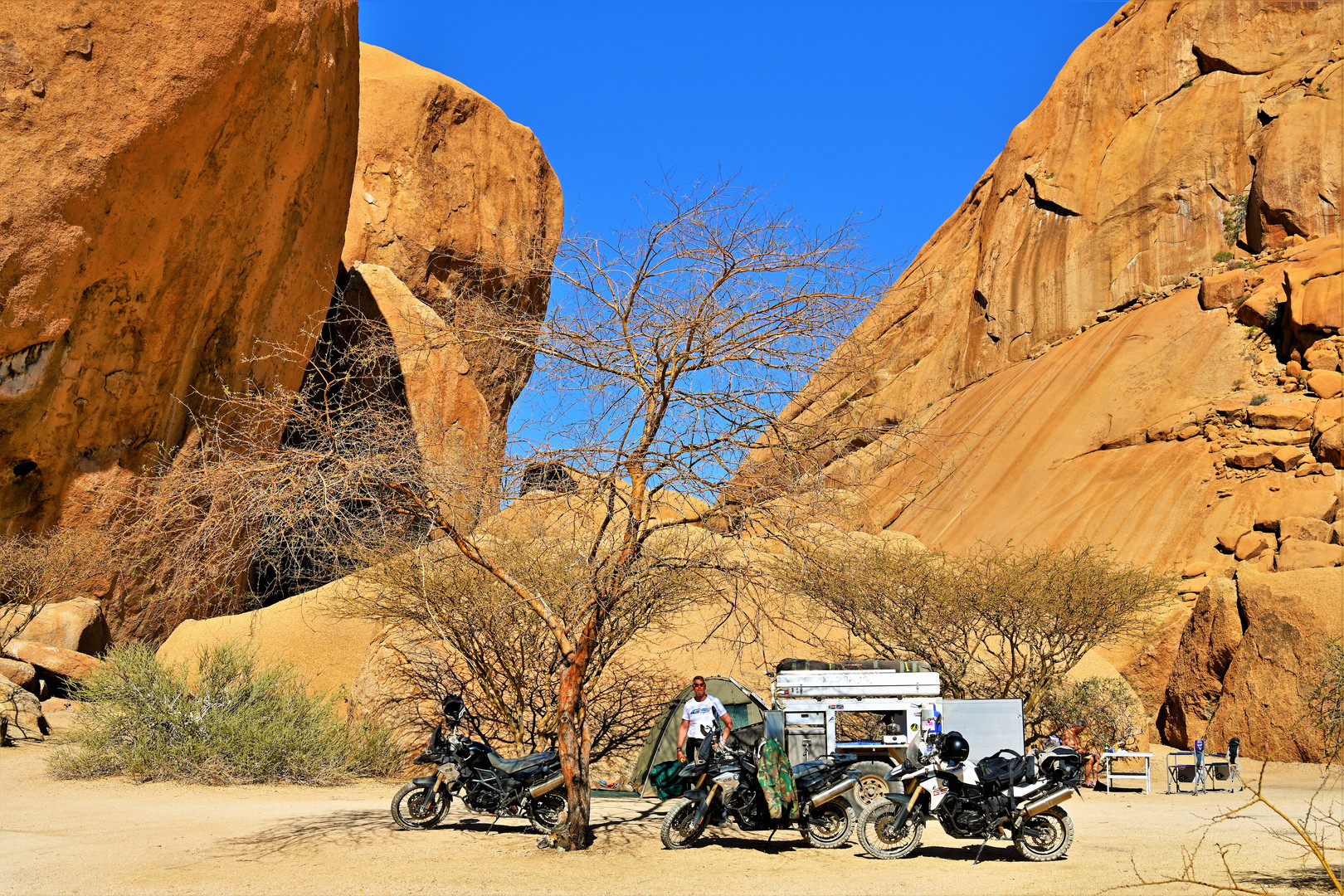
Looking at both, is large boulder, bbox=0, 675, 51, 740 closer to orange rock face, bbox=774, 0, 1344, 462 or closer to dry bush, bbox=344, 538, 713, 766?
dry bush, bbox=344, 538, 713, 766

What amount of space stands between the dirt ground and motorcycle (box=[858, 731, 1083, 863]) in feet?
0.71

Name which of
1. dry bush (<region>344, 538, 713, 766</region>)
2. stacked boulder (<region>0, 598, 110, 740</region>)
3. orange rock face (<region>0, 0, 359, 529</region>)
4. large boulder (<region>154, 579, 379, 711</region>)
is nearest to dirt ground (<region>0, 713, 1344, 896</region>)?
dry bush (<region>344, 538, 713, 766</region>)

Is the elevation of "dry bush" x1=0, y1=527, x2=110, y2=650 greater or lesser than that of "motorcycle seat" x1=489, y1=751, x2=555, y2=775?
greater

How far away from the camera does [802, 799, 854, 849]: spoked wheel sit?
977 cm

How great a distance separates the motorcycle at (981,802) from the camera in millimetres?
9227

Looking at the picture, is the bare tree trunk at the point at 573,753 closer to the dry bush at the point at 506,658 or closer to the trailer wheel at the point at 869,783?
the trailer wheel at the point at 869,783

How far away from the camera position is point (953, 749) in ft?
30.5

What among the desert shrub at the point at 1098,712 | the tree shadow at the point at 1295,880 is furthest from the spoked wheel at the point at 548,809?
the desert shrub at the point at 1098,712

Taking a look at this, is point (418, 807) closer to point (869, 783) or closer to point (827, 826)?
point (827, 826)

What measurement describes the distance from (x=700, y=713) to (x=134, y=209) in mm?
16214

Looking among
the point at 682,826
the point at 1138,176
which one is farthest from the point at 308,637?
the point at 1138,176

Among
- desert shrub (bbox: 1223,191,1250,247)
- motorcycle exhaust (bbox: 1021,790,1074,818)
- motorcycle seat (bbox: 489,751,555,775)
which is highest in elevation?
desert shrub (bbox: 1223,191,1250,247)

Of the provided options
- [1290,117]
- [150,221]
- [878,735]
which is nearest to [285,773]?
[878,735]

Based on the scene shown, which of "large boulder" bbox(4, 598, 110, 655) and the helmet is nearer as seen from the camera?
the helmet
